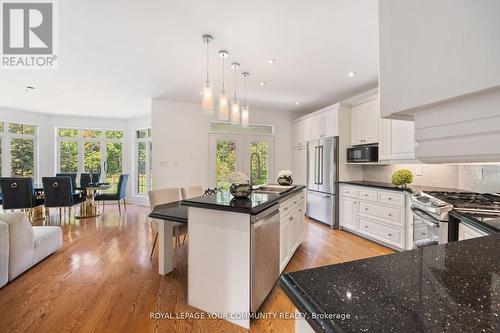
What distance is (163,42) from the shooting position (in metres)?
2.56

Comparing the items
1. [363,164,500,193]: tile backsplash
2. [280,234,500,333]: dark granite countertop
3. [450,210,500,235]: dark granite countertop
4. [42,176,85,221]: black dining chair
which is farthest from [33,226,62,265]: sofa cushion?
[363,164,500,193]: tile backsplash

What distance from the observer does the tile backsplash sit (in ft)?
8.48

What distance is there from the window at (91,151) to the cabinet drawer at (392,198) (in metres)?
7.07

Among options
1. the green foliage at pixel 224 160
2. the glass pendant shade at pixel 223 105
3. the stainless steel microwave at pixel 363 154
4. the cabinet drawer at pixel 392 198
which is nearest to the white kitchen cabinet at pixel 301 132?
the stainless steel microwave at pixel 363 154

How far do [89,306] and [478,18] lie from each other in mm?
2790

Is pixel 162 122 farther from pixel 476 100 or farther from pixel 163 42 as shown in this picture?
pixel 476 100

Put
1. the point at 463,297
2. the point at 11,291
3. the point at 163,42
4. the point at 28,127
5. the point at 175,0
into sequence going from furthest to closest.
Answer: the point at 28,127 < the point at 163,42 < the point at 11,291 < the point at 175,0 < the point at 463,297

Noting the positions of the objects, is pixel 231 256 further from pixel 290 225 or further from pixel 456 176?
pixel 456 176

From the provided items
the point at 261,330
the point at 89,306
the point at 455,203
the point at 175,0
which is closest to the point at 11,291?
the point at 89,306

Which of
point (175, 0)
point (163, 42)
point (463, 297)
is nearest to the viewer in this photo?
point (463, 297)

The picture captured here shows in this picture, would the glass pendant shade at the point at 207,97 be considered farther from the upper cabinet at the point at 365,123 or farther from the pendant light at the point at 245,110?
the upper cabinet at the point at 365,123

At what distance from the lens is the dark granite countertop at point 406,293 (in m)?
0.50

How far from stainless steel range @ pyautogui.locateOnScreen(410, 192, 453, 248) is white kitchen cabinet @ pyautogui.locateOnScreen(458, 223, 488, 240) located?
0.15 metres

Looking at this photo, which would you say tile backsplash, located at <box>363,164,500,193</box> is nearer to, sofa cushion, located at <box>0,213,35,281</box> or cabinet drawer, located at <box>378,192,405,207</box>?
cabinet drawer, located at <box>378,192,405,207</box>
